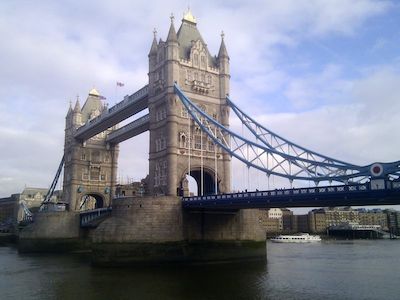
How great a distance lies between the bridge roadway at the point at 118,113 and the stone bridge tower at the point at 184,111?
375cm

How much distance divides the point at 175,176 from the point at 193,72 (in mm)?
12161

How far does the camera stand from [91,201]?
75.2 metres

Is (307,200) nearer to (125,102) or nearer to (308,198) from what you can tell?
(308,198)

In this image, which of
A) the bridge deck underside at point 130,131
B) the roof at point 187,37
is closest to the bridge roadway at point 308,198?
the bridge deck underside at point 130,131

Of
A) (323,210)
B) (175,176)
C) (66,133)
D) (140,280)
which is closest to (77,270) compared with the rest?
(140,280)

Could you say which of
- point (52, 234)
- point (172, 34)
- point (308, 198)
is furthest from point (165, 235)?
point (52, 234)

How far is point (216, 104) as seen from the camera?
49.0 meters

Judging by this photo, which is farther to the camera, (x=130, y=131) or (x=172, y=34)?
(x=130, y=131)

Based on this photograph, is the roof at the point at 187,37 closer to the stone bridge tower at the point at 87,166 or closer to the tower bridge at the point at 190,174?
the tower bridge at the point at 190,174

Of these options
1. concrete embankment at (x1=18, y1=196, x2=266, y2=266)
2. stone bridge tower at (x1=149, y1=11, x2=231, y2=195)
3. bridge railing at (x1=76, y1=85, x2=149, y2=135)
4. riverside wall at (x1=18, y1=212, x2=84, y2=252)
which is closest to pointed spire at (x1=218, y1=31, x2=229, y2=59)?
stone bridge tower at (x1=149, y1=11, x2=231, y2=195)

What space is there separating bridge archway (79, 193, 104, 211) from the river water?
32107 millimetres

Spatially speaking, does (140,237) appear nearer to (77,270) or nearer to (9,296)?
(77,270)

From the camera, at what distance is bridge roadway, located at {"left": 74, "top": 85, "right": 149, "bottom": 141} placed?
172ft

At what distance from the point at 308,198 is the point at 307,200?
374mm
